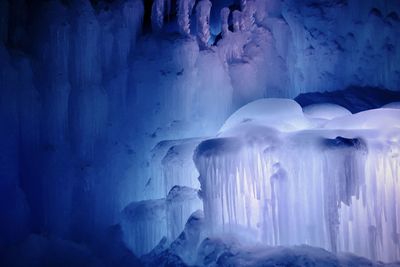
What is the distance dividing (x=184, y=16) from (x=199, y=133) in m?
2.91

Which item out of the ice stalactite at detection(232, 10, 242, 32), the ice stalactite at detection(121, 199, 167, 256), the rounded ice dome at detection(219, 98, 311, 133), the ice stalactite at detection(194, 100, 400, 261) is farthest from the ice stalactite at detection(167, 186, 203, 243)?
the ice stalactite at detection(232, 10, 242, 32)

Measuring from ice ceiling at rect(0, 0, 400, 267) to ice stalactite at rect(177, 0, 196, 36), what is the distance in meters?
0.04

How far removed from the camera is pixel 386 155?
7.87 meters

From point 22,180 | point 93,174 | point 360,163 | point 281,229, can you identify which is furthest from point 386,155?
point 22,180

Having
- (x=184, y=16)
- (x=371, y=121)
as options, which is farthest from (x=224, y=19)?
(x=371, y=121)

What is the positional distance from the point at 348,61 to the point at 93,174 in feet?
22.2

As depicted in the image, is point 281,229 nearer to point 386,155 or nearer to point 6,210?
point 386,155

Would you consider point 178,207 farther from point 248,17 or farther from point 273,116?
point 248,17

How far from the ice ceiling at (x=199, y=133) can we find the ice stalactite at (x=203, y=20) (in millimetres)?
57

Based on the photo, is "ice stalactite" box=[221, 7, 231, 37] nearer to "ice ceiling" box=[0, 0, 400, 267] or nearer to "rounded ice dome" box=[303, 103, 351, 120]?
"ice ceiling" box=[0, 0, 400, 267]

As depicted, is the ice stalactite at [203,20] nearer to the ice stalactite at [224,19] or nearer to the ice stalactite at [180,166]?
the ice stalactite at [224,19]

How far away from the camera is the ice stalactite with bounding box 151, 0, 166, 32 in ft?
38.0

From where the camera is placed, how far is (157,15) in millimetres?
11633

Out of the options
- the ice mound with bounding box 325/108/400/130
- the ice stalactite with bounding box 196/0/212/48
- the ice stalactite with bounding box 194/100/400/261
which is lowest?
the ice stalactite with bounding box 194/100/400/261
